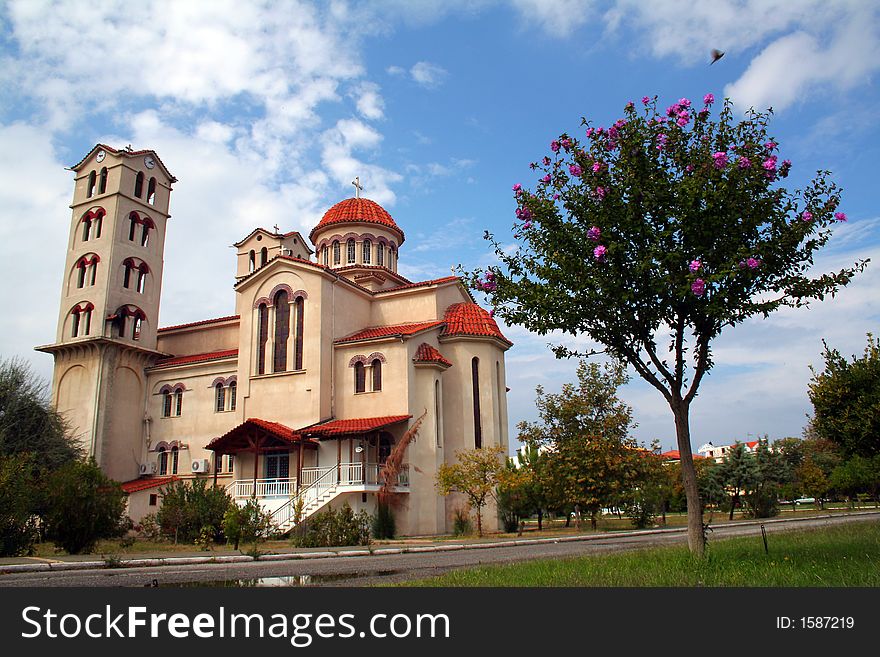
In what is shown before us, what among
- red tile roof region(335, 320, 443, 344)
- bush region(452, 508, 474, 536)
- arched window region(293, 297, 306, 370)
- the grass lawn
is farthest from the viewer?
arched window region(293, 297, 306, 370)

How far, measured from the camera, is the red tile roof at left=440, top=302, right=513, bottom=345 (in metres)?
32.4

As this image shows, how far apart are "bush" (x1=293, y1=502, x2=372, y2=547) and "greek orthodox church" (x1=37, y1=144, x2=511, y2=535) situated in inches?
166

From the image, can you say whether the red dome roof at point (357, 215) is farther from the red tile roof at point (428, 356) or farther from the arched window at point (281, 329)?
the red tile roof at point (428, 356)

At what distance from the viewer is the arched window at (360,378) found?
3094 centimetres

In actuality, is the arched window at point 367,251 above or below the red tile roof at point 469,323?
above

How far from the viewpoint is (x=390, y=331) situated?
103ft

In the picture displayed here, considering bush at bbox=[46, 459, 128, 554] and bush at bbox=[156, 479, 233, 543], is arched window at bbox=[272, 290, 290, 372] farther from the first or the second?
bush at bbox=[46, 459, 128, 554]

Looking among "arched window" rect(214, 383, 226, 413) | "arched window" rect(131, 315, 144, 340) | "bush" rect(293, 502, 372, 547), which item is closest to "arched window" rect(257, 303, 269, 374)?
"arched window" rect(214, 383, 226, 413)

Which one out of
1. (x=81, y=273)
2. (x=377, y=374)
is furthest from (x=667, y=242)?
(x=81, y=273)

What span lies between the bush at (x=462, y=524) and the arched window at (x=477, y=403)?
3266 mm

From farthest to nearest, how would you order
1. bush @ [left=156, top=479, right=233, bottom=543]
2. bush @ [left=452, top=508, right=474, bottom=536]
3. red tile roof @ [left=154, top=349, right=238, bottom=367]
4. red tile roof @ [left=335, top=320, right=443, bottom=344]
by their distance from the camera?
red tile roof @ [left=154, top=349, right=238, bottom=367]
red tile roof @ [left=335, top=320, right=443, bottom=344]
bush @ [left=452, top=508, right=474, bottom=536]
bush @ [left=156, top=479, right=233, bottom=543]

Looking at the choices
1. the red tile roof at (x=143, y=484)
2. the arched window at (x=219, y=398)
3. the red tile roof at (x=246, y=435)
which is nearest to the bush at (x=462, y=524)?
the red tile roof at (x=246, y=435)
